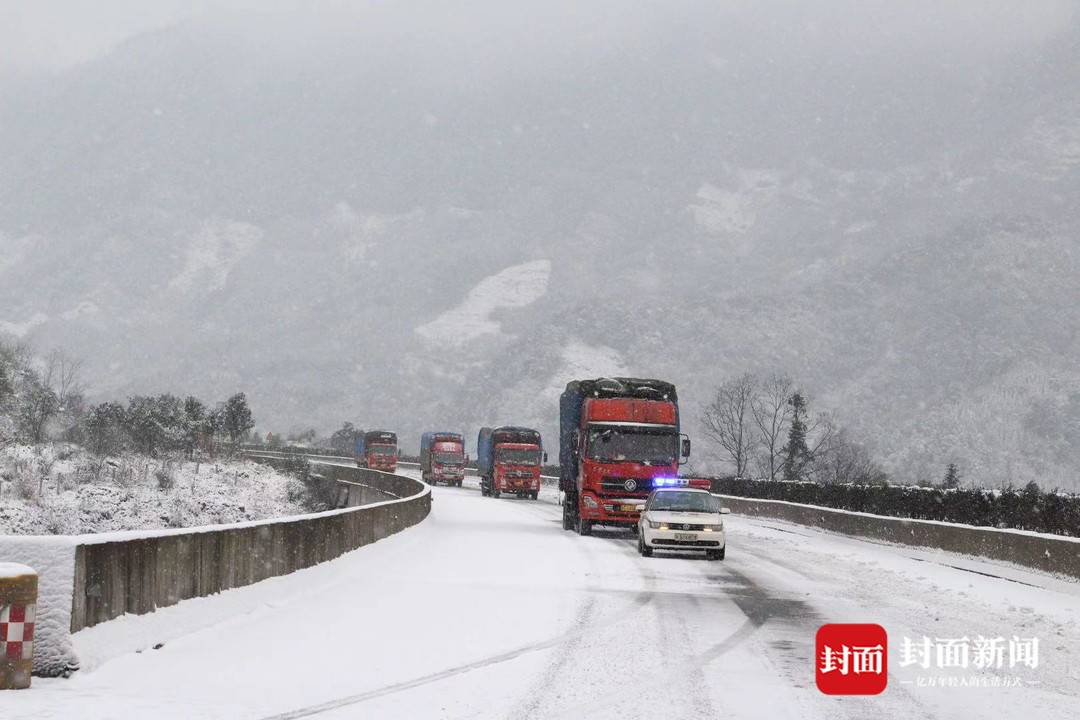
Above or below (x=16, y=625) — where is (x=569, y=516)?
below

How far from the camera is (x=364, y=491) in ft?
196

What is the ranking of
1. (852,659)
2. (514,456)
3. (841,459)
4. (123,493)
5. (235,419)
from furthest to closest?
(841,459) → (235,419) → (514,456) → (123,493) → (852,659)

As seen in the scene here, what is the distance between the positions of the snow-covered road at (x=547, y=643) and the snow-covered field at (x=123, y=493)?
80.5 ft

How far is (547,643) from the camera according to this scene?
12.6 meters

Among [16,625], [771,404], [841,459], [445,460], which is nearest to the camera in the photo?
[16,625]

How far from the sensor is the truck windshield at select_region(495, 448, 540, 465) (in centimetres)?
6169

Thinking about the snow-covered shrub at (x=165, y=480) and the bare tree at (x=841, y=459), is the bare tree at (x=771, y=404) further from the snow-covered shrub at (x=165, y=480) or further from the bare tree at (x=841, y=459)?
the snow-covered shrub at (x=165, y=480)

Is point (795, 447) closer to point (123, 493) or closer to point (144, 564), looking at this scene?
point (123, 493)

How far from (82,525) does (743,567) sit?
88.8ft

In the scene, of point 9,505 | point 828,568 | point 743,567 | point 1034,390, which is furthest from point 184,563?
point 1034,390

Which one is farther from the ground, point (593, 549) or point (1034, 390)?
point (1034, 390)

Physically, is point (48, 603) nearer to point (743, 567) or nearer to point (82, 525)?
point (743, 567)

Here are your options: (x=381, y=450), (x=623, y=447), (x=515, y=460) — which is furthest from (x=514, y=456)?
(x=623, y=447)

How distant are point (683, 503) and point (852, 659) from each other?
1454 cm
